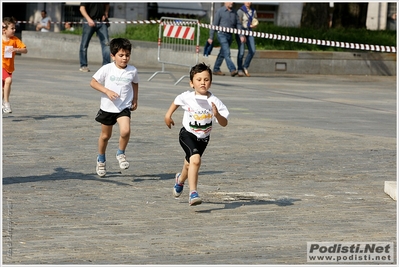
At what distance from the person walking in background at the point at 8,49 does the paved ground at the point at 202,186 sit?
0.44m

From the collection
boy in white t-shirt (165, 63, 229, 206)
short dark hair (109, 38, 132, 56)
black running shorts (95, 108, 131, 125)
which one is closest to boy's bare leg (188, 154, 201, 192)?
boy in white t-shirt (165, 63, 229, 206)

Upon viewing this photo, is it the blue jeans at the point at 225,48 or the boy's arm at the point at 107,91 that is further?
the blue jeans at the point at 225,48

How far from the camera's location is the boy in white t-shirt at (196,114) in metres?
7.86

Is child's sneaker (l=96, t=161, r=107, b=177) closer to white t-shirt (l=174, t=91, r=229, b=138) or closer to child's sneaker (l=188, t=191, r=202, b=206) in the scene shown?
white t-shirt (l=174, t=91, r=229, b=138)

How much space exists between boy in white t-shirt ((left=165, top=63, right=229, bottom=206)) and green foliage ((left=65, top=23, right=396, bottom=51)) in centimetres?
1590

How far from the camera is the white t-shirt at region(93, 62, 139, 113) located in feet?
30.2

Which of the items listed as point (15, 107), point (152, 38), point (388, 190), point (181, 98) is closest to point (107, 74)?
point (181, 98)

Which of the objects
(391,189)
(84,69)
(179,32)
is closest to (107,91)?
(391,189)

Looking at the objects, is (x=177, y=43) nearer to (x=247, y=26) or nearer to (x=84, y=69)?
(x=247, y=26)

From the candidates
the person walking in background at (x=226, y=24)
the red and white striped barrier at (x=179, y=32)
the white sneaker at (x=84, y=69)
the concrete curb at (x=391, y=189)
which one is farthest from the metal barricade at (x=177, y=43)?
the concrete curb at (x=391, y=189)

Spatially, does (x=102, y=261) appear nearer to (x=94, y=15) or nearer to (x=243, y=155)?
(x=243, y=155)

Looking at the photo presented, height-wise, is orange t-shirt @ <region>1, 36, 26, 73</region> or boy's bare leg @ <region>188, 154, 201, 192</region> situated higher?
orange t-shirt @ <region>1, 36, 26, 73</region>

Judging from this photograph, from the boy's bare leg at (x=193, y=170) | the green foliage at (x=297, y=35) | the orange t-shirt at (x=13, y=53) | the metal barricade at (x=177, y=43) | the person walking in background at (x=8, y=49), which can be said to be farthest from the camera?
the green foliage at (x=297, y=35)

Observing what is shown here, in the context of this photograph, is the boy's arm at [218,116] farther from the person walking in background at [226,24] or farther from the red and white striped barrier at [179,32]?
the person walking in background at [226,24]
